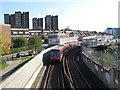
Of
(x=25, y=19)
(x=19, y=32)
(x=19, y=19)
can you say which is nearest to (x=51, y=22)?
(x=25, y=19)

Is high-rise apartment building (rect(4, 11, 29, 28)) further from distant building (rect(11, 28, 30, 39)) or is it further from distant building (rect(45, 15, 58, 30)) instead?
distant building (rect(11, 28, 30, 39))

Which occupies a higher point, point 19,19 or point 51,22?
point 19,19

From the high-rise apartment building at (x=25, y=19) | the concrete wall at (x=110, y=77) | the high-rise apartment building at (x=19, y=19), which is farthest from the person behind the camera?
the high-rise apartment building at (x=19, y=19)

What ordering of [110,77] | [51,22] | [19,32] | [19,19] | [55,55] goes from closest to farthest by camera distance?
1. [110,77]
2. [55,55]
3. [19,32]
4. [19,19]
5. [51,22]

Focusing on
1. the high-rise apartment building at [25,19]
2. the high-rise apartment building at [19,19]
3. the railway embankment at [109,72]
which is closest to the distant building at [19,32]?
the high-rise apartment building at [19,19]

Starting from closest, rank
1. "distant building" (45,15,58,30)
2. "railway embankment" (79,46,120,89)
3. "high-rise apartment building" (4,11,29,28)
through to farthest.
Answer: "railway embankment" (79,46,120,89)
"high-rise apartment building" (4,11,29,28)
"distant building" (45,15,58,30)

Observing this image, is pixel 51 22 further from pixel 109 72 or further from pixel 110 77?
pixel 110 77

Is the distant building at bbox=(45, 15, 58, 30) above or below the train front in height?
above

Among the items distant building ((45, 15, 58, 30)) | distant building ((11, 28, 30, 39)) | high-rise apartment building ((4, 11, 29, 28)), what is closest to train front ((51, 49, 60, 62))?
distant building ((11, 28, 30, 39))

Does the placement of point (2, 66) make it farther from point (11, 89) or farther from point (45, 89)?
point (11, 89)

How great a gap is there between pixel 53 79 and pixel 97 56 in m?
5.35

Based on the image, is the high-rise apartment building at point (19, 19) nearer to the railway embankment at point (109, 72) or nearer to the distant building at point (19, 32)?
the distant building at point (19, 32)

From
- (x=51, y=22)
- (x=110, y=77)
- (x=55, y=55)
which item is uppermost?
(x=51, y=22)

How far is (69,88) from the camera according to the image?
67.5 ft
